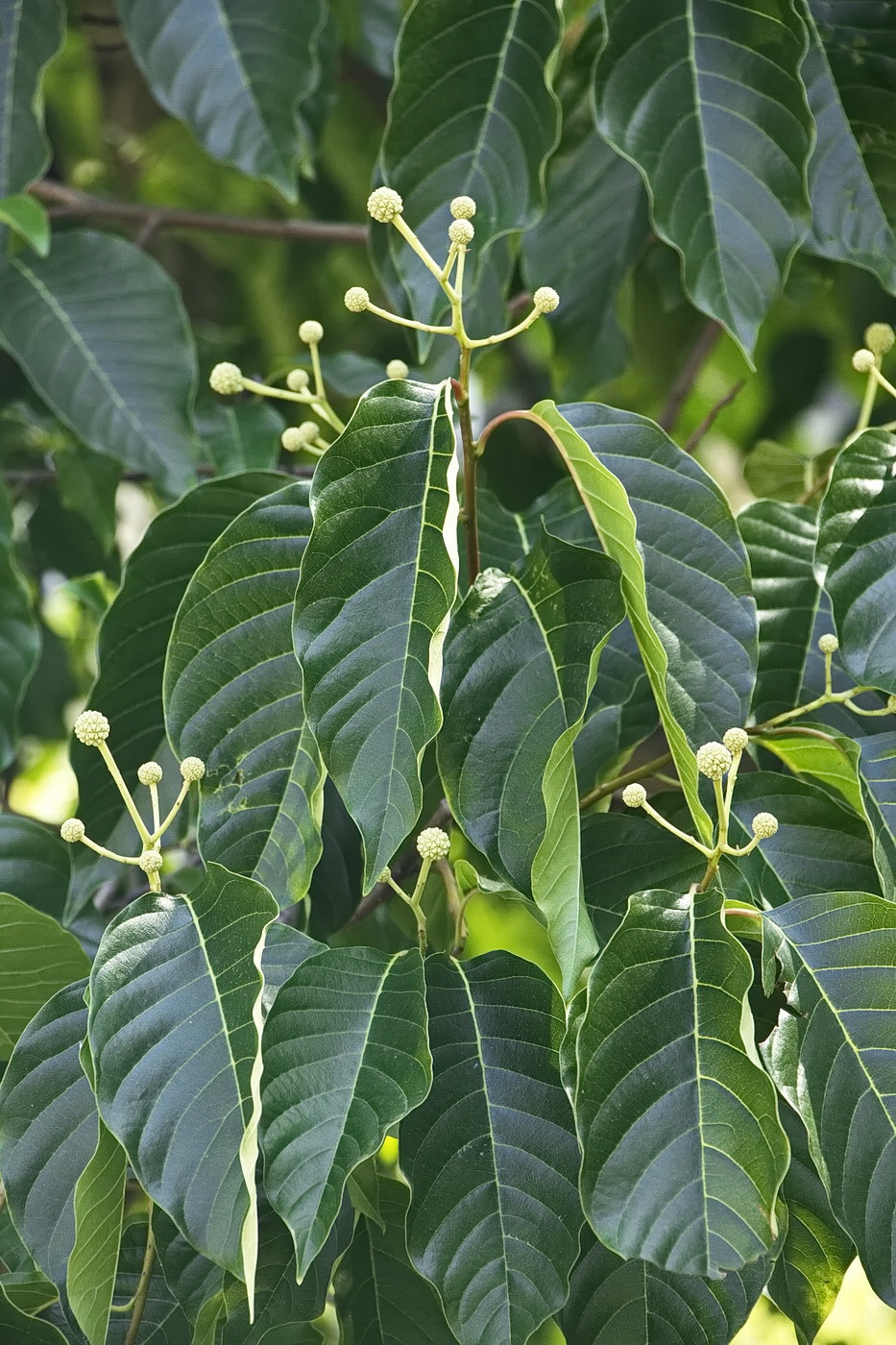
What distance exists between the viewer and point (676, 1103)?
24.1 inches

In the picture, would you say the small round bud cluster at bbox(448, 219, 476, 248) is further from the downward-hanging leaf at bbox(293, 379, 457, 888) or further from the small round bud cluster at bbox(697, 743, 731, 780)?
the small round bud cluster at bbox(697, 743, 731, 780)

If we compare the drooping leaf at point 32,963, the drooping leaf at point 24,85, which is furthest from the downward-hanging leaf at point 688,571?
the drooping leaf at point 24,85

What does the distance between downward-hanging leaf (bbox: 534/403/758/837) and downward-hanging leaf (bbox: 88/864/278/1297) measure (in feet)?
0.92

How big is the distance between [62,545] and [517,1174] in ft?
3.65

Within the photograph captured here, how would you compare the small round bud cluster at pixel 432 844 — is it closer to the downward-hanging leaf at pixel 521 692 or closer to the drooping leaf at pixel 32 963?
the downward-hanging leaf at pixel 521 692

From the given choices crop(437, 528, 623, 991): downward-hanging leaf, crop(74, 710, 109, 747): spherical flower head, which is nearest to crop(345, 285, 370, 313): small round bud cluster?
crop(437, 528, 623, 991): downward-hanging leaf

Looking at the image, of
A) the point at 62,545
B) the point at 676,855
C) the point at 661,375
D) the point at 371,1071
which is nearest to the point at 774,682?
the point at 676,855

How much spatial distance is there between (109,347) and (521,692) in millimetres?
659

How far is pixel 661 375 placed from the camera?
159 cm

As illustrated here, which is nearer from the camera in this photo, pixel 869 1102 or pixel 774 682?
pixel 869 1102

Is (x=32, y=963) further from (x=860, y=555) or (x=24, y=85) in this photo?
(x=24, y=85)

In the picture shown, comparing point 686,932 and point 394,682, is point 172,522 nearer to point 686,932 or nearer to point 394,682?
point 394,682

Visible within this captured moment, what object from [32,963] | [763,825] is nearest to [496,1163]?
[763,825]

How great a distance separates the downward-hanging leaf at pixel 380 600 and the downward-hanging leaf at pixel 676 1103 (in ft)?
0.46
